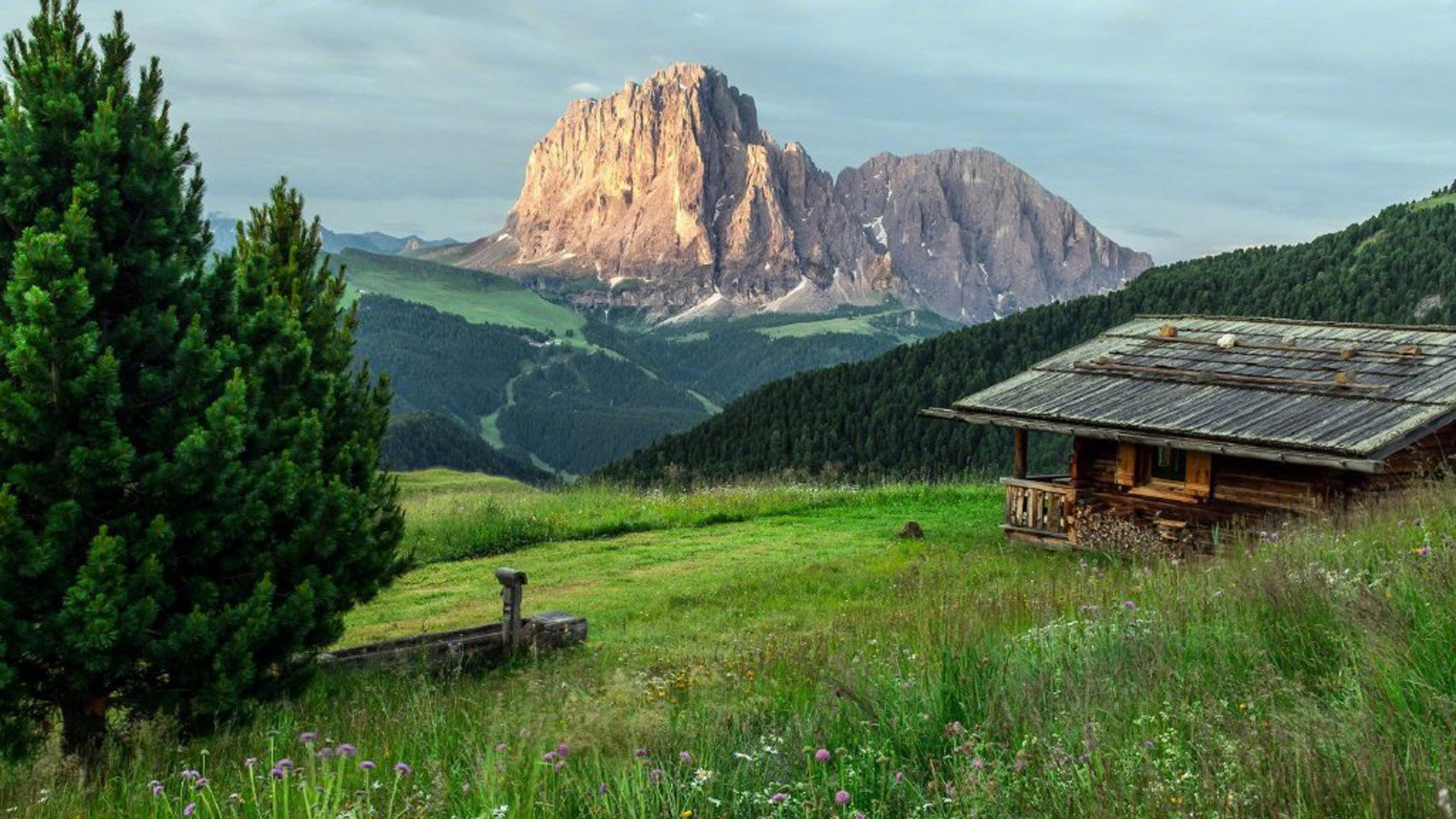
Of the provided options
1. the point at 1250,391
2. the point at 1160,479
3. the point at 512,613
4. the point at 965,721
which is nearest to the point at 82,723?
the point at 512,613

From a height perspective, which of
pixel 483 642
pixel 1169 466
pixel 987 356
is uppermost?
pixel 987 356

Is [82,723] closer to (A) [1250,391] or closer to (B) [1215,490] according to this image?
(B) [1215,490]

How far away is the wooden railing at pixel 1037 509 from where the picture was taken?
20375 millimetres

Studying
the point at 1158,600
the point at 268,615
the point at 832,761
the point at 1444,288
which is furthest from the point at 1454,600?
the point at 1444,288

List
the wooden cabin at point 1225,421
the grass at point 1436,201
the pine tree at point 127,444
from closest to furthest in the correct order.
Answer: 1. the pine tree at point 127,444
2. the wooden cabin at point 1225,421
3. the grass at point 1436,201

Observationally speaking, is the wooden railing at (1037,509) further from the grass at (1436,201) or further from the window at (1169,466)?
the grass at (1436,201)

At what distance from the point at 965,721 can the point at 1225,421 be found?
14.7 metres

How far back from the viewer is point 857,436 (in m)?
76.2

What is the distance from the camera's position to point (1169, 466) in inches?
774

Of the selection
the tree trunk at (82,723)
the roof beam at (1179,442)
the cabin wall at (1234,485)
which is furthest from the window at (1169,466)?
the tree trunk at (82,723)

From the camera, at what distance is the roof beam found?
15578 mm

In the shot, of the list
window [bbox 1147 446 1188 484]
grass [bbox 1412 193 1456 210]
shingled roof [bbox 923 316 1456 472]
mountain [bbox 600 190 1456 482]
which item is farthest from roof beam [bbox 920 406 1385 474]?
grass [bbox 1412 193 1456 210]

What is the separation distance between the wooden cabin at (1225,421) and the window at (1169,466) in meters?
0.03

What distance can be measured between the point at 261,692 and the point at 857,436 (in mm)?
69411
